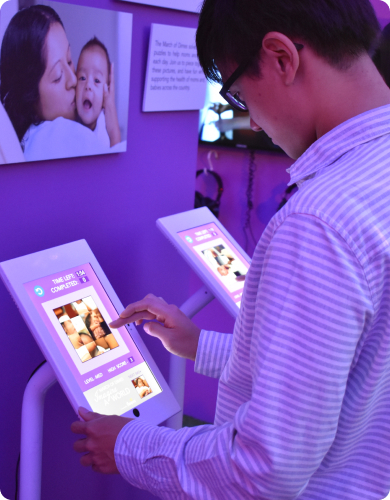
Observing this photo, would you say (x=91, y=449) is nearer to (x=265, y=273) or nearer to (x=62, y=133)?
(x=265, y=273)

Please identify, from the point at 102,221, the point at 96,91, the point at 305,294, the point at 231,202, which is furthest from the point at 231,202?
the point at 305,294

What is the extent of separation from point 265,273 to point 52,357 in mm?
656

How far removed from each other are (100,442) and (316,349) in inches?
19.6

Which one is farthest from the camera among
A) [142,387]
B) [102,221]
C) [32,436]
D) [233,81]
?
[102,221]

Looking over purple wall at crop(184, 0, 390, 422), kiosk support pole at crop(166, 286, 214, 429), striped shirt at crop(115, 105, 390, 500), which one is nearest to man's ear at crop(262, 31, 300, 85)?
striped shirt at crop(115, 105, 390, 500)

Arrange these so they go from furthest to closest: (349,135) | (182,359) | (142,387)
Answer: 1. (182,359)
2. (142,387)
3. (349,135)

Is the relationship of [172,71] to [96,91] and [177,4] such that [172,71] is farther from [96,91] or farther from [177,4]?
[96,91]

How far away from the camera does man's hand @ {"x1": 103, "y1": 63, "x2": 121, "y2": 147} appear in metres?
1.44

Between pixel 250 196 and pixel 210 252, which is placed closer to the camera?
pixel 210 252

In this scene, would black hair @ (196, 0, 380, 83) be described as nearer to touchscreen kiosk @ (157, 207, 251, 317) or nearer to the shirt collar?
the shirt collar

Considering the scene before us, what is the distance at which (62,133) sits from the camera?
4.38 ft

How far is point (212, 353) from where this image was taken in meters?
1.18

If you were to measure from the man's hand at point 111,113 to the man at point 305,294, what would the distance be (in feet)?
2.13

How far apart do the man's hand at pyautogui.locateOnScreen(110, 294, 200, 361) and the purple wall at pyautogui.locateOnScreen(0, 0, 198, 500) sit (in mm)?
320
